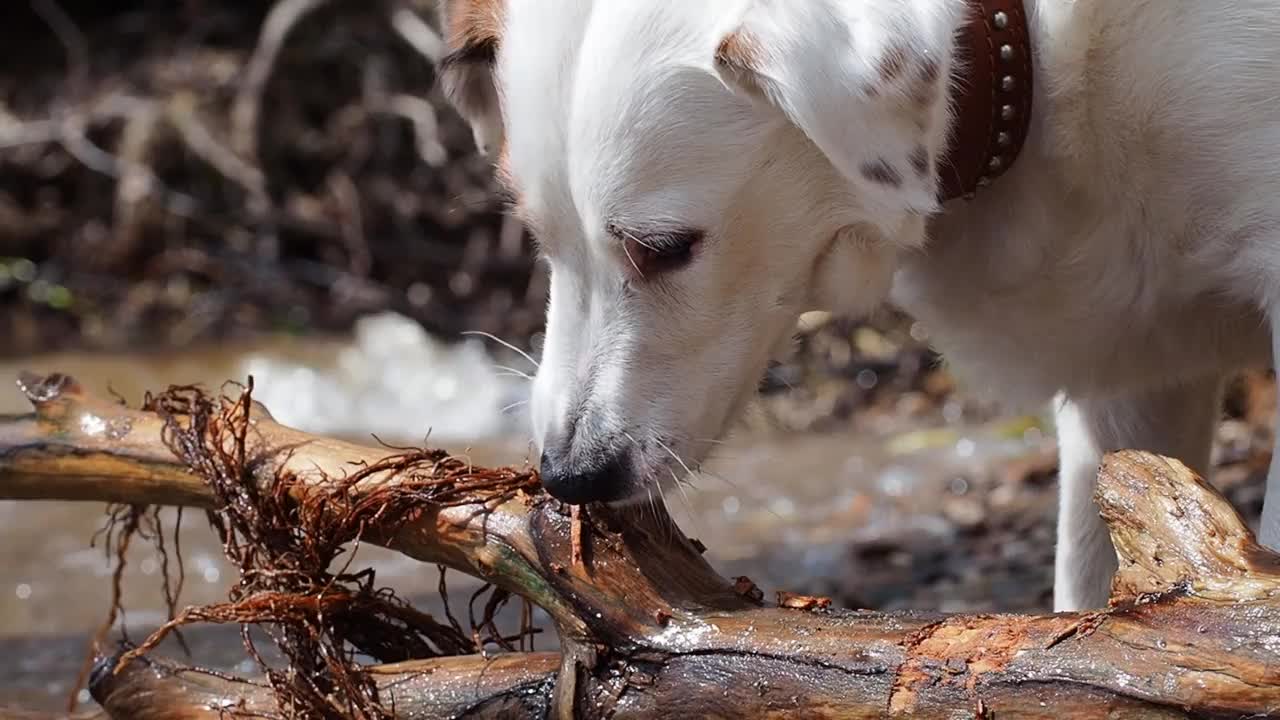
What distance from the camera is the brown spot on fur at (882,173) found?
1736 millimetres

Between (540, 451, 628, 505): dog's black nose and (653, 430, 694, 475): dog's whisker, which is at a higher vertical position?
(653, 430, 694, 475): dog's whisker

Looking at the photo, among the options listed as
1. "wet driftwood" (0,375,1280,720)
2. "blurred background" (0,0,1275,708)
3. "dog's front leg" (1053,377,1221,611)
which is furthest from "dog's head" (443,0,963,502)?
"blurred background" (0,0,1275,708)

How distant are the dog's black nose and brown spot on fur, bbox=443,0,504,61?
1.84ft

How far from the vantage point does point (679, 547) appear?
71.9 inches

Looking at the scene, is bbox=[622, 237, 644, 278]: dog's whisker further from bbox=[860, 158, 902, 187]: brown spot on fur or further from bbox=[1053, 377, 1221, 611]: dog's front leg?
bbox=[1053, 377, 1221, 611]: dog's front leg

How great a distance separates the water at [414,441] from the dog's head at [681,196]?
17 centimetres

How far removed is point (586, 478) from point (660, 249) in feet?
0.91

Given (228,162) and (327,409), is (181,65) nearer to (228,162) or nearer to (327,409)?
(228,162)

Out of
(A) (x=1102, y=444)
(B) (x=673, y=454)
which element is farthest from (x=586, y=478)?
(A) (x=1102, y=444)

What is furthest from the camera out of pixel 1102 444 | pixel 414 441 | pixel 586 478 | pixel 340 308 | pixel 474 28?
pixel 340 308

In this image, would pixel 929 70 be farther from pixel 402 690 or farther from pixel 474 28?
pixel 402 690

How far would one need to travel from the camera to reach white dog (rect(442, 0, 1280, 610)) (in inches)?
68.6

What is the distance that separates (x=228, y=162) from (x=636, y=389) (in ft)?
14.8

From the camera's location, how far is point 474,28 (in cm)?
208
